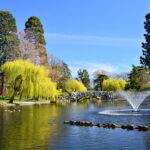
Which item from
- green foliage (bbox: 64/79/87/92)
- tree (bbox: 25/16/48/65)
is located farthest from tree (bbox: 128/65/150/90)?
tree (bbox: 25/16/48/65)

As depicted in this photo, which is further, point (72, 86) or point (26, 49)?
point (72, 86)

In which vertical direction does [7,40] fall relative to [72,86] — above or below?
above

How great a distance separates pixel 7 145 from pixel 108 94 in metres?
55.8

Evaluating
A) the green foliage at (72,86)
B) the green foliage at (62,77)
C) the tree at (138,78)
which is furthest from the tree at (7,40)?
the tree at (138,78)

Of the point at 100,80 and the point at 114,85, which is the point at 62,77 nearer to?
the point at 114,85

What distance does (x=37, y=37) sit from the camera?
57.8 meters

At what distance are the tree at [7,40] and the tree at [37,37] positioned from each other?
17.6 ft

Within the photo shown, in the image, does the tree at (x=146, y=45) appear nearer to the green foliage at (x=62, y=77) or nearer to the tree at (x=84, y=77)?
the green foliage at (x=62, y=77)

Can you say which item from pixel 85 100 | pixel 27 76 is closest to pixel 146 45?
pixel 27 76

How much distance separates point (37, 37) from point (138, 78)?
27.0 m

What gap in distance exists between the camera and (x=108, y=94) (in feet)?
214

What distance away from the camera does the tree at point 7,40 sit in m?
48.8

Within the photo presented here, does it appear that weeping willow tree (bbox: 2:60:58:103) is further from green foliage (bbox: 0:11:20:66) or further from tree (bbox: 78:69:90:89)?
tree (bbox: 78:69:90:89)

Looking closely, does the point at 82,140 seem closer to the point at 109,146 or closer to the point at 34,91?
the point at 109,146
